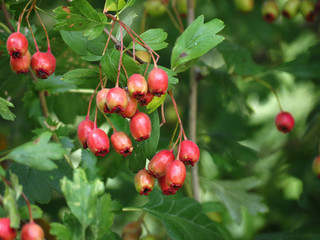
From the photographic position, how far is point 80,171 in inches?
43.2

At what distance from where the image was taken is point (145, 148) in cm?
125

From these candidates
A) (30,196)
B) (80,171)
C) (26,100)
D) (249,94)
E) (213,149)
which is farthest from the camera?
(249,94)

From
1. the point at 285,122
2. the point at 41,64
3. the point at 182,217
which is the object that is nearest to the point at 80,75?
the point at 41,64

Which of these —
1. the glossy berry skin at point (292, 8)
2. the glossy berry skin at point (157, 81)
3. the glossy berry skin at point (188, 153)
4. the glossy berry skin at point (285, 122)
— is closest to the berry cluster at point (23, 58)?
the glossy berry skin at point (157, 81)

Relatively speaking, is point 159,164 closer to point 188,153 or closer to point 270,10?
point 188,153

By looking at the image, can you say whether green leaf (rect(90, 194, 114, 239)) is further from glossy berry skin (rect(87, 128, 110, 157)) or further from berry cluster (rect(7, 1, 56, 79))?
berry cluster (rect(7, 1, 56, 79))

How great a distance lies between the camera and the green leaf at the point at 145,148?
4.07ft

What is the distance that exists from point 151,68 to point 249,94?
190 centimetres

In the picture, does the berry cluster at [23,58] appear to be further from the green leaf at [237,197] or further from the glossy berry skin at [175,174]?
the green leaf at [237,197]

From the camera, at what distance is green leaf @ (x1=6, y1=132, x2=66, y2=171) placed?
3.33ft

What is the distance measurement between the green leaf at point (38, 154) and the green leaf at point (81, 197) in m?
0.06

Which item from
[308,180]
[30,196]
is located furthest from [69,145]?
[308,180]

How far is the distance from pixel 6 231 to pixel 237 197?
4.76 ft

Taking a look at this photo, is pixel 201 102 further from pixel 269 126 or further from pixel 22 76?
pixel 22 76
